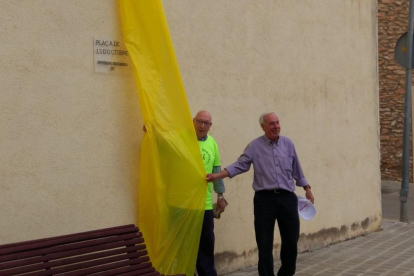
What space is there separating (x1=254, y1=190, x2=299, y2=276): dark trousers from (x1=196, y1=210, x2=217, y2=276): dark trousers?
0.45 metres

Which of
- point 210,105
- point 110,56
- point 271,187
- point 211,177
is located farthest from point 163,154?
point 210,105

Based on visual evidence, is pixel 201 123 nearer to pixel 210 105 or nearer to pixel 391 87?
pixel 210 105

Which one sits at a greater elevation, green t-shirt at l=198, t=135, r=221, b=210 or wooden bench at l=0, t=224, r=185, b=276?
green t-shirt at l=198, t=135, r=221, b=210

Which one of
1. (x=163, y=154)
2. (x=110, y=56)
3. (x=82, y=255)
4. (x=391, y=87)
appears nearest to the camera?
(x=82, y=255)

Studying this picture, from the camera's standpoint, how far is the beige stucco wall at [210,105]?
6.59m

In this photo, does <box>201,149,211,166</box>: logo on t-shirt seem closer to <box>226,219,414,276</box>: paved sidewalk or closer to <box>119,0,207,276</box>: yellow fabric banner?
<box>119,0,207,276</box>: yellow fabric banner

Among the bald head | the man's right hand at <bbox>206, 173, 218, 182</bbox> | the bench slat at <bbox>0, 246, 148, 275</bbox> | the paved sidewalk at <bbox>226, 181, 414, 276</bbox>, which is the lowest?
the paved sidewalk at <bbox>226, 181, 414, 276</bbox>

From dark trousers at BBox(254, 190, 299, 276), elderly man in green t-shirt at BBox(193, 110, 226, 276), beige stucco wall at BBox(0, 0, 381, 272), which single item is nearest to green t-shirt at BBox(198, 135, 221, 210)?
elderly man in green t-shirt at BBox(193, 110, 226, 276)

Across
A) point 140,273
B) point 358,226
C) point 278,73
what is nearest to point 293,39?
point 278,73

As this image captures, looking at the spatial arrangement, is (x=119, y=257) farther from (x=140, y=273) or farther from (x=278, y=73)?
(x=278, y=73)

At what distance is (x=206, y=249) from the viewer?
788cm

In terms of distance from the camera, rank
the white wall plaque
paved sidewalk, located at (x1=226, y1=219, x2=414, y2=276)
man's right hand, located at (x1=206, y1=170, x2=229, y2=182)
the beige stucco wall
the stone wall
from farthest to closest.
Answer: the stone wall
paved sidewalk, located at (x1=226, y1=219, x2=414, y2=276)
man's right hand, located at (x1=206, y1=170, x2=229, y2=182)
the white wall plaque
the beige stucco wall

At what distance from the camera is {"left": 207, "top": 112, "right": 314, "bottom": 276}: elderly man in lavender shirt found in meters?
7.82

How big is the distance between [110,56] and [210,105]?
1.71m
